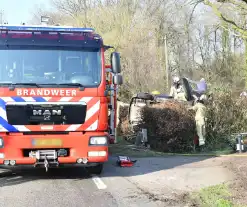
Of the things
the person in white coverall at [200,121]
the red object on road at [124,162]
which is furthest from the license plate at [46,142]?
the person in white coverall at [200,121]

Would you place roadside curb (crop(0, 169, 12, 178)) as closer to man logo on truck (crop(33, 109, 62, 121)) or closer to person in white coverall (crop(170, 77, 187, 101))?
man logo on truck (crop(33, 109, 62, 121))

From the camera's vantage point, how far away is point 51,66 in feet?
28.8

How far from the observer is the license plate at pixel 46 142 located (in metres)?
8.46

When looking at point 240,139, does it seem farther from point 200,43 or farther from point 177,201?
point 200,43

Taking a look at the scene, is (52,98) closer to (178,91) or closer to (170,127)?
(170,127)

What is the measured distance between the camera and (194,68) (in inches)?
1527

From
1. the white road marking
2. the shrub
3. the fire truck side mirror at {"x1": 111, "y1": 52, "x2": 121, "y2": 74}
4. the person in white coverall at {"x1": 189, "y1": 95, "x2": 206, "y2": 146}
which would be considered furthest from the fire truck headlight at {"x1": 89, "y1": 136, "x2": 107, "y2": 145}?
the person in white coverall at {"x1": 189, "y1": 95, "x2": 206, "y2": 146}

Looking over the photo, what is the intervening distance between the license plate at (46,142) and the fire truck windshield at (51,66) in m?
1.09

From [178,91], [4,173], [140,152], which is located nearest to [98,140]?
[4,173]

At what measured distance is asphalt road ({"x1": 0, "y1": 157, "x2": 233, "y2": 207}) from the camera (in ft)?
23.3

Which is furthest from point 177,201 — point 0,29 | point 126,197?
point 0,29

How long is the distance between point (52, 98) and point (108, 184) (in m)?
1.95

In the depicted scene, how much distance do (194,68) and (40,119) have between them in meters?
31.4

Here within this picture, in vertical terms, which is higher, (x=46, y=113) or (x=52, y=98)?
(x=52, y=98)
